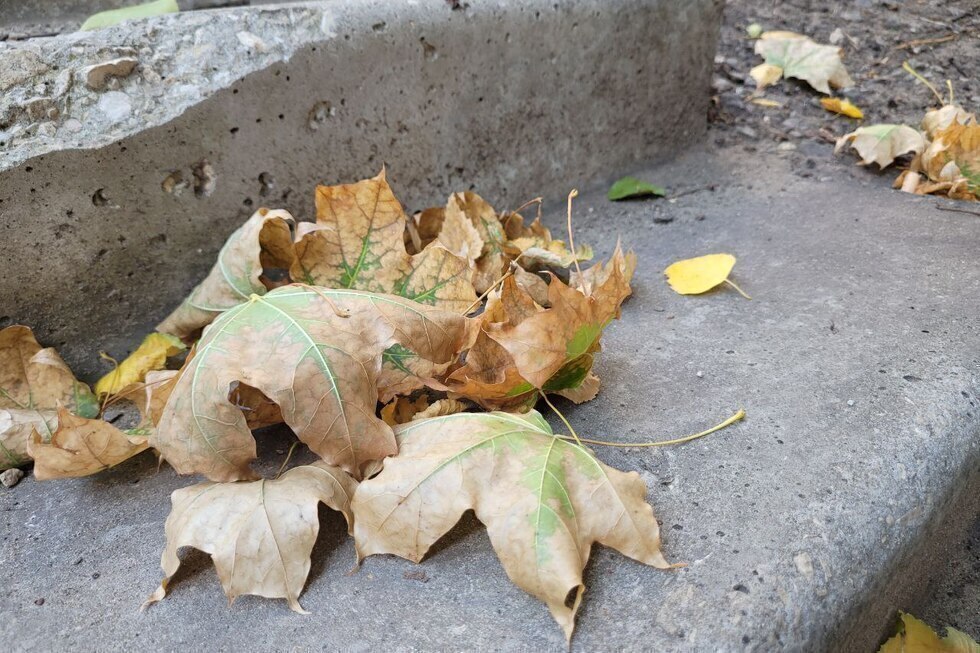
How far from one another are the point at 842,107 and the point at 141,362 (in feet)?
6.45

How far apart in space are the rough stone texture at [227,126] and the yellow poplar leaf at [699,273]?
0.49 metres

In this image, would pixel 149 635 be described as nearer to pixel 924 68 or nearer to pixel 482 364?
pixel 482 364

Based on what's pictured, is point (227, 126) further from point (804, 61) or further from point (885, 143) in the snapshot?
point (804, 61)

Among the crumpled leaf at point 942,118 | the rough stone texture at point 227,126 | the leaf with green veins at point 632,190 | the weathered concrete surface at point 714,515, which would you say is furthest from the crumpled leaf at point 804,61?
the weathered concrete surface at point 714,515

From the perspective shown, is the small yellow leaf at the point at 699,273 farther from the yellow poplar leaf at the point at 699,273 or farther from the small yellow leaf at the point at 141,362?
the small yellow leaf at the point at 141,362

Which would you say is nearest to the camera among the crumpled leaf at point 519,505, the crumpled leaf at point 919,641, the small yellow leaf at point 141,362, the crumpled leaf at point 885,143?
the crumpled leaf at point 519,505

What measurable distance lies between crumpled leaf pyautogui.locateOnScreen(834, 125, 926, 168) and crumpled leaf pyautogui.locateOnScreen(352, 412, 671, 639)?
4.83 feet

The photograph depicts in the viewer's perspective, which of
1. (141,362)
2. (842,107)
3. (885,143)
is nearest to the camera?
(141,362)

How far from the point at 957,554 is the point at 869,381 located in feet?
1.13

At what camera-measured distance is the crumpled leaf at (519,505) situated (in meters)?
0.75

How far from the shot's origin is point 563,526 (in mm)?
765

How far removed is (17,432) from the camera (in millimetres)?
1061

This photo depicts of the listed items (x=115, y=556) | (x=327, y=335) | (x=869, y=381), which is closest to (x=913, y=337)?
(x=869, y=381)

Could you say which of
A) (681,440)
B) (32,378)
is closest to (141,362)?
(32,378)
